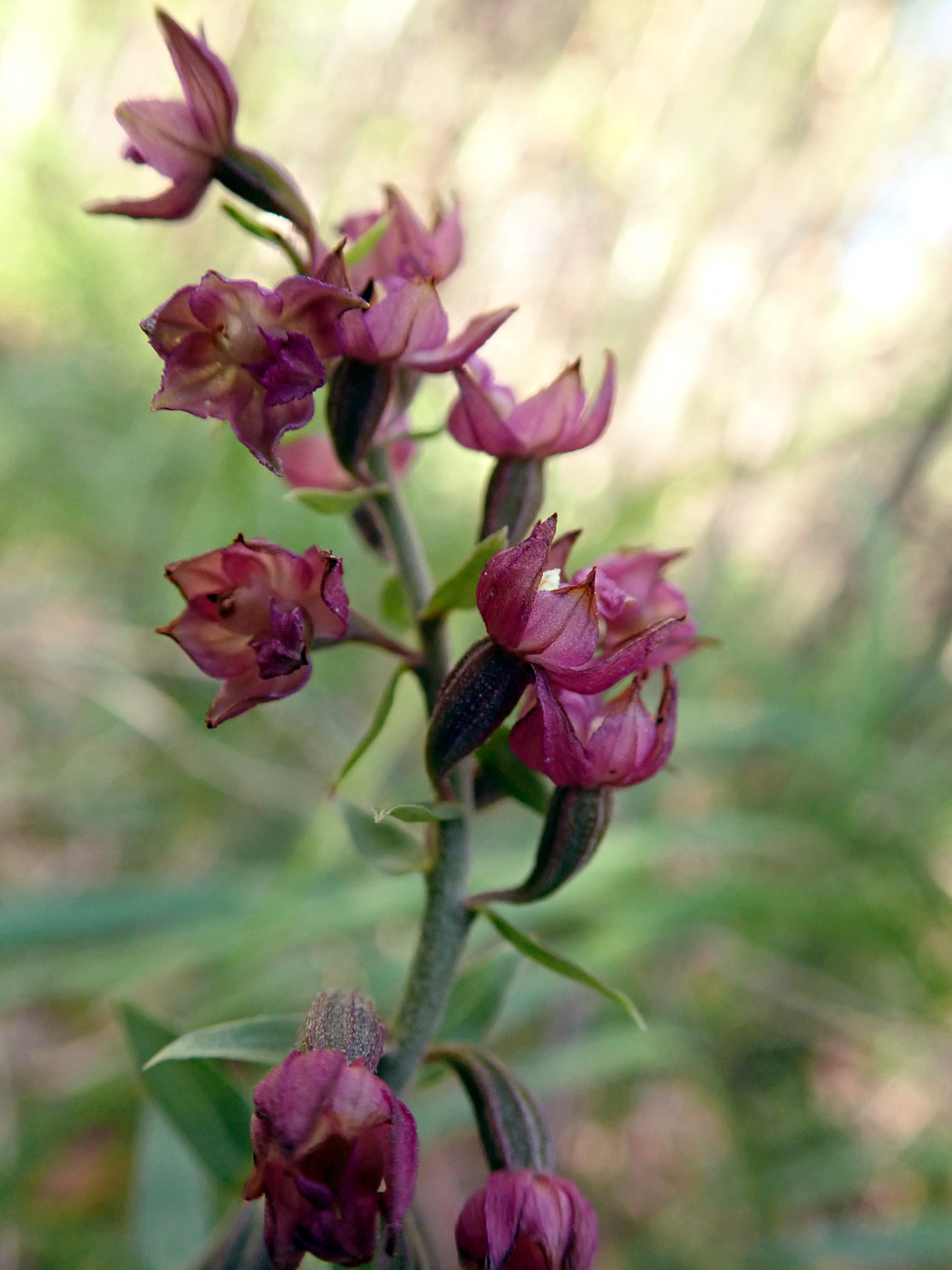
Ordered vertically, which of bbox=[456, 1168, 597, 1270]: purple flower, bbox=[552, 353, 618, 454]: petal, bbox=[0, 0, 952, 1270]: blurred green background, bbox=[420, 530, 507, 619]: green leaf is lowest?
bbox=[0, 0, 952, 1270]: blurred green background

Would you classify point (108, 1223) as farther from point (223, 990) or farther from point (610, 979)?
point (610, 979)

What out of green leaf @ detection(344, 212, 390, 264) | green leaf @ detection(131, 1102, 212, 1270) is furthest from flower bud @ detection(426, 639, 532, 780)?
green leaf @ detection(131, 1102, 212, 1270)

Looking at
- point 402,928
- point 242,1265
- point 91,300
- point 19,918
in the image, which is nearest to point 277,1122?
point 242,1265

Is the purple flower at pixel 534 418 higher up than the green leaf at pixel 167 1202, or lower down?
higher up

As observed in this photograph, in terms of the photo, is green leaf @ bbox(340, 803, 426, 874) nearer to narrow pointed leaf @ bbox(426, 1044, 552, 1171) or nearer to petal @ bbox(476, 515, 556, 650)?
narrow pointed leaf @ bbox(426, 1044, 552, 1171)

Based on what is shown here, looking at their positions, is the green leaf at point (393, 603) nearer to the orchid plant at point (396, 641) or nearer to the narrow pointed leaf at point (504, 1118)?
the orchid plant at point (396, 641)

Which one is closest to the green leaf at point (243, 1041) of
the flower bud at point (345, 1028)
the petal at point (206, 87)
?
the flower bud at point (345, 1028)

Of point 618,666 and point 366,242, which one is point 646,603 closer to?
point 618,666
